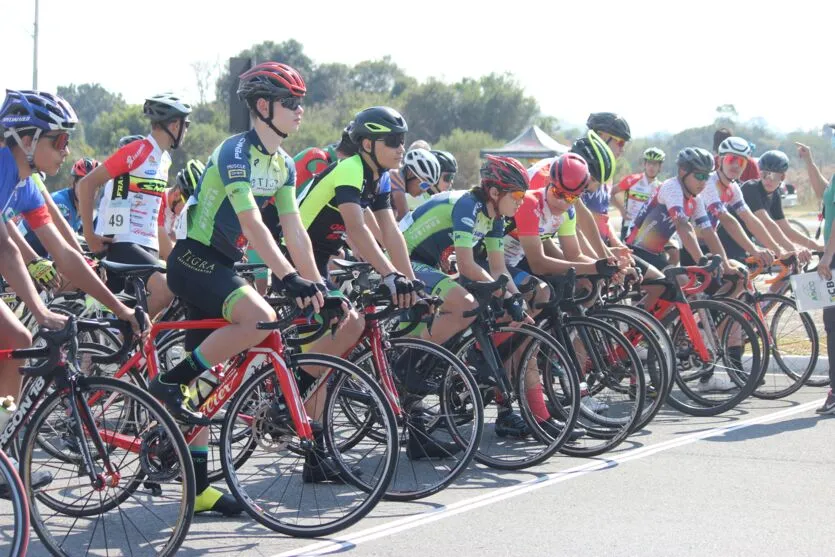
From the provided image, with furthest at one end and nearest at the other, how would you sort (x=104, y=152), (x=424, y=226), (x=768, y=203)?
(x=104, y=152)
(x=768, y=203)
(x=424, y=226)

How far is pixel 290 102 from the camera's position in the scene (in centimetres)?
610

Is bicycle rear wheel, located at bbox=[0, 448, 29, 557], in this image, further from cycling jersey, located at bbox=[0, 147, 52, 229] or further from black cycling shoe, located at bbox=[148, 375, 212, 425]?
cycling jersey, located at bbox=[0, 147, 52, 229]

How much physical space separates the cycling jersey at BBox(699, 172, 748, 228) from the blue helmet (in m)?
6.01

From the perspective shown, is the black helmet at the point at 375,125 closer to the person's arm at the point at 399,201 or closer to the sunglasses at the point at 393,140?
the sunglasses at the point at 393,140

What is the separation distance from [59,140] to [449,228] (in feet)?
9.33

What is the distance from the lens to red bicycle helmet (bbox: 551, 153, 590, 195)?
804 centimetres

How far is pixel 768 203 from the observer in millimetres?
11484

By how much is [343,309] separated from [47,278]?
70.7 inches

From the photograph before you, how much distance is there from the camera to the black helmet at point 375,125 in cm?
683

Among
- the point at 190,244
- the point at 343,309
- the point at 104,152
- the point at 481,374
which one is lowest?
the point at 481,374

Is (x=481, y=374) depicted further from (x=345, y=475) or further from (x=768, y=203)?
(x=768, y=203)

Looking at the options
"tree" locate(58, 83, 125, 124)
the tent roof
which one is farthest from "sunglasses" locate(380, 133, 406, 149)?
"tree" locate(58, 83, 125, 124)

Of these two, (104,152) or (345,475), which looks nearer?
(345,475)

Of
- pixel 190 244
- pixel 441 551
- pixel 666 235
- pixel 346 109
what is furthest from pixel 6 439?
pixel 346 109
